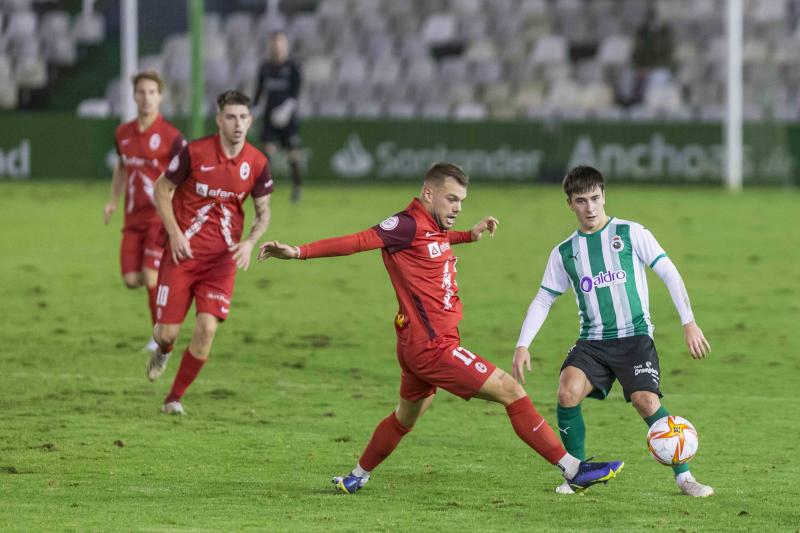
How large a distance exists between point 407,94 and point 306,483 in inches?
934

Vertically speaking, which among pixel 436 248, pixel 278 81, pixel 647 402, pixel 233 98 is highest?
pixel 233 98

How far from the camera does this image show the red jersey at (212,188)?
869cm

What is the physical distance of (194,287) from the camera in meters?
8.86

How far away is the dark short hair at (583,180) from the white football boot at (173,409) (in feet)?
10.4

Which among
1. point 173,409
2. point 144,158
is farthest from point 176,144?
point 173,409

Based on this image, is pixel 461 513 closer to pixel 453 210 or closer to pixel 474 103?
pixel 453 210

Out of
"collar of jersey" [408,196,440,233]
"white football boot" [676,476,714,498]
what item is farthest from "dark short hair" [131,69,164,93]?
"white football boot" [676,476,714,498]

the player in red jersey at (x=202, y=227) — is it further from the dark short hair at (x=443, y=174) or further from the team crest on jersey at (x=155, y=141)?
the dark short hair at (x=443, y=174)

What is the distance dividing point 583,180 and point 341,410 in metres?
2.87

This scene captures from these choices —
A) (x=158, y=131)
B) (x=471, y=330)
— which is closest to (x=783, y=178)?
(x=471, y=330)

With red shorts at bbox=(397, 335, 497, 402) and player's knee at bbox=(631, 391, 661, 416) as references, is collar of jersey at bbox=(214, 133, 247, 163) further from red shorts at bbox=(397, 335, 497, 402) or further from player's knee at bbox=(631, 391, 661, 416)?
player's knee at bbox=(631, 391, 661, 416)

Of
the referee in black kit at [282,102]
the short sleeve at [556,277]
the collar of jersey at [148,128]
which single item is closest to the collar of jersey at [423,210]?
the short sleeve at [556,277]

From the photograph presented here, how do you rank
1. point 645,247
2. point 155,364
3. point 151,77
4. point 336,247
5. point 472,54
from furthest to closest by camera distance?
point 472,54 < point 151,77 < point 155,364 < point 645,247 < point 336,247

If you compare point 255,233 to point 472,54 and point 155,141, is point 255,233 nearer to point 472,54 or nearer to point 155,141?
point 155,141
